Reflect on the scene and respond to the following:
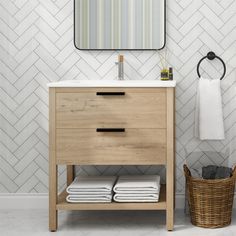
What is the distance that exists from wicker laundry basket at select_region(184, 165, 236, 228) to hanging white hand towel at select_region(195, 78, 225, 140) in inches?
12.8

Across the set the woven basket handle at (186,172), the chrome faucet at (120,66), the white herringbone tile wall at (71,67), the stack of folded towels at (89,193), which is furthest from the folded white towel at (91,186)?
the chrome faucet at (120,66)

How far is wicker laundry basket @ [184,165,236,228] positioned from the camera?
3076 mm

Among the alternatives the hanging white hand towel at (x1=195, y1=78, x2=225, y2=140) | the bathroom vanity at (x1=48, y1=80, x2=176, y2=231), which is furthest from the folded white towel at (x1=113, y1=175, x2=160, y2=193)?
the hanging white hand towel at (x1=195, y1=78, x2=225, y2=140)

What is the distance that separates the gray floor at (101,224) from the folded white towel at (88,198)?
7.4 inches

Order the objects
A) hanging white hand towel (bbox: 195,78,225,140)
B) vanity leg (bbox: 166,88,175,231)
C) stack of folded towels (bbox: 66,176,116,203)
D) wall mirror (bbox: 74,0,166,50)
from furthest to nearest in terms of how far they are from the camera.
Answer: wall mirror (bbox: 74,0,166,50)
hanging white hand towel (bbox: 195,78,225,140)
stack of folded towels (bbox: 66,176,116,203)
vanity leg (bbox: 166,88,175,231)

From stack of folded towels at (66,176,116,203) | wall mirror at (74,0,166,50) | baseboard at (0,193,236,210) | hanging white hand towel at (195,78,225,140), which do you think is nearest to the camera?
stack of folded towels at (66,176,116,203)

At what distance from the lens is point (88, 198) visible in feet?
10.1

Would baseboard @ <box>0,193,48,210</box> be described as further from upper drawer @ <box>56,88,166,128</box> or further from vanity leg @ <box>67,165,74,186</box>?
upper drawer @ <box>56,88,166,128</box>

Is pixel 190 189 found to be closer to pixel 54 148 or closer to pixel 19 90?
pixel 54 148

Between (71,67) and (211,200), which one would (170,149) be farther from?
(71,67)

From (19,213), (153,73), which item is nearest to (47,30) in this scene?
(153,73)

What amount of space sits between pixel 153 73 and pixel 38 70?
2.68 feet

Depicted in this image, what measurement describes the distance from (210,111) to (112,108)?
75 centimetres

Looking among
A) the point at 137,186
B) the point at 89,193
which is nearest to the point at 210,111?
the point at 137,186
